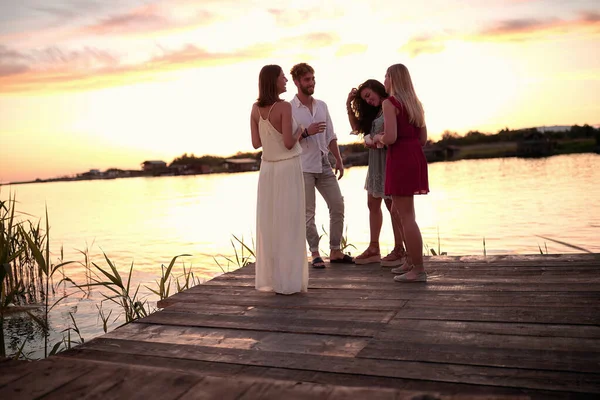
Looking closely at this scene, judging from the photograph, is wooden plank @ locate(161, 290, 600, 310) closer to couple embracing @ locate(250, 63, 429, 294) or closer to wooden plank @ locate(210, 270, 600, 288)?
couple embracing @ locate(250, 63, 429, 294)

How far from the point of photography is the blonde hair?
15.1 feet

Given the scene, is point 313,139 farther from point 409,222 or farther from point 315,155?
point 409,222

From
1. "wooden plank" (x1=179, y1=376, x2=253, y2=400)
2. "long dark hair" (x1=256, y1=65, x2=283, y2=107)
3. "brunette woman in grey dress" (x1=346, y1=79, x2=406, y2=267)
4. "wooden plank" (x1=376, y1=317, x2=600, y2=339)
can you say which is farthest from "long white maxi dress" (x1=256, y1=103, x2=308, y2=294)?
"wooden plank" (x1=179, y1=376, x2=253, y2=400)

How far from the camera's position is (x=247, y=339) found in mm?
3527

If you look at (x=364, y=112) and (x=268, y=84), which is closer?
(x=268, y=84)

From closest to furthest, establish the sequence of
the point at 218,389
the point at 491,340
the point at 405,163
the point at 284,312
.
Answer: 1. the point at 218,389
2. the point at 491,340
3. the point at 284,312
4. the point at 405,163

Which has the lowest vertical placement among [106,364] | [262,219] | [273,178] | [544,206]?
[544,206]

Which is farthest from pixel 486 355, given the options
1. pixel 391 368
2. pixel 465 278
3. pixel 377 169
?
pixel 377 169

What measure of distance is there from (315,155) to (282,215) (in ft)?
3.98

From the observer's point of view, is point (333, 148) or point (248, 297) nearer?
point (248, 297)

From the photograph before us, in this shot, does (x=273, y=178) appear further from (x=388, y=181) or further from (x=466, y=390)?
(x=466, y=390)

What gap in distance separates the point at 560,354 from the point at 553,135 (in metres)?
92.1

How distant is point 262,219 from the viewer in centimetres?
484

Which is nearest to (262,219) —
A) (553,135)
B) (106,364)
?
(106,364)
